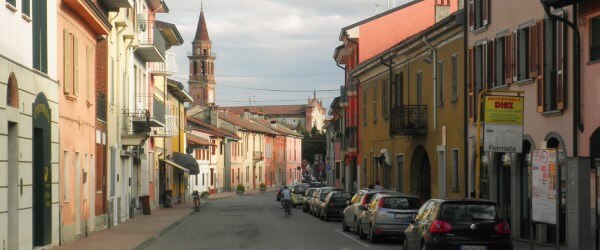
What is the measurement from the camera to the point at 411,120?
3688 cm

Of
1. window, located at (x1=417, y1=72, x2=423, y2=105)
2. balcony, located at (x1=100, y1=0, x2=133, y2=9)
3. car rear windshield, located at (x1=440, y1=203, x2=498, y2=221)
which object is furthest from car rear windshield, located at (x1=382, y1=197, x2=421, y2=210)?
window, located at (x1=417, y1=72, x2=423, y2=105)

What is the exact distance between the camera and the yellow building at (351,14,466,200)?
31.8m

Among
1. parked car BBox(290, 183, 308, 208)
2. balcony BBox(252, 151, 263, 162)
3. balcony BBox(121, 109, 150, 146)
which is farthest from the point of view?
balcony BBox(252, 151, 263, 162)

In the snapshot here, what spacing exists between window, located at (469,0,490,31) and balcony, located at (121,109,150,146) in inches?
538

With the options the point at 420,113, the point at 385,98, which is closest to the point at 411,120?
the point at 420,113

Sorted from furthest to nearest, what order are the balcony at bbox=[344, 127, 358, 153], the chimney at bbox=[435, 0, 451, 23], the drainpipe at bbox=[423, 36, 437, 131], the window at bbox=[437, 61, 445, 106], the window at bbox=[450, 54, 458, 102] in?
the balcony at bbox=[344, 127, 358, 153]
the chimney at bbox=[435, 0, 451, 23]
the drainpipe at bbox=[423, 36, 437, 131]
the window at bbox=[437, 61, 445, 106]
the window at bbox=[450, 54, 458, 102]

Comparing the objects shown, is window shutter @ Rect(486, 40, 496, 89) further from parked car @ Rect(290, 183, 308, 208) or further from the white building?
parked car @ Rect(290, 183, 308, 208)

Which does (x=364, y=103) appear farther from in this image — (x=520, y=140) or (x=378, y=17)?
(x=520, y=140)

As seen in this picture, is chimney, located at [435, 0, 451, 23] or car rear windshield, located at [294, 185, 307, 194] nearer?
chimney, located at [435, 0, 451, 23]

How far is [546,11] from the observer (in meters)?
21.9

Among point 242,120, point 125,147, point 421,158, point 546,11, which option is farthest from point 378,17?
point 242,120

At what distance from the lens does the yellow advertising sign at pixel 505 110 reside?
2006cm

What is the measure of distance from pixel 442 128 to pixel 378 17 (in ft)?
64.3

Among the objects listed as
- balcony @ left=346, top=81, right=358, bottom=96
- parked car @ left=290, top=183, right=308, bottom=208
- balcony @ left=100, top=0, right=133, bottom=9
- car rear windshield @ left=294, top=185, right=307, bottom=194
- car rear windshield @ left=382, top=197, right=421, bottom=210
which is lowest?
parked car @ left=290, top=183, right=308, bottom=208
